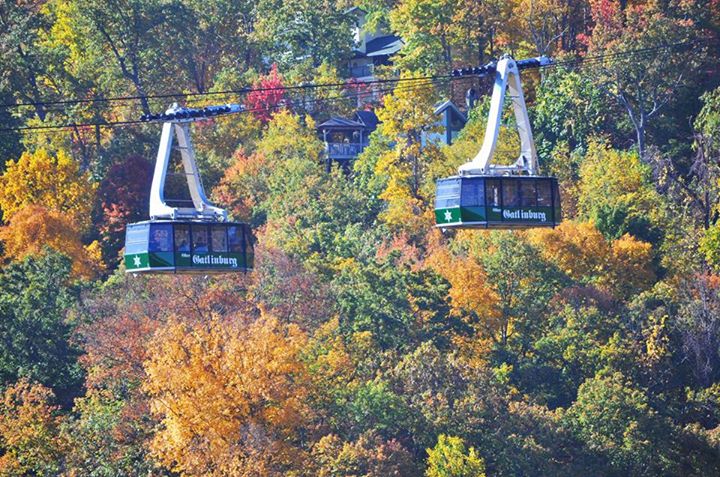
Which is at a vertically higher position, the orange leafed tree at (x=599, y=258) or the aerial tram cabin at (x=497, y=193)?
the aerial tram cabin at (x=497, y=193)

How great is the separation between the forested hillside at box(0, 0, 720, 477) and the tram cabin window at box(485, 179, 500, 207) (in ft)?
27.0

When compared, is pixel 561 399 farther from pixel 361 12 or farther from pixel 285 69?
pixel 361 12

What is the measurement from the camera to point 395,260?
2975 inches

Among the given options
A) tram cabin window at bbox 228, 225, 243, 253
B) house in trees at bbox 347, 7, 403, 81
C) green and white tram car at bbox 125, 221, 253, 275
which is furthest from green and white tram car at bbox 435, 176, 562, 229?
house in trees at bbox 347, 7, 403, 81

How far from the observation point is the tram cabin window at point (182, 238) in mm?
50938

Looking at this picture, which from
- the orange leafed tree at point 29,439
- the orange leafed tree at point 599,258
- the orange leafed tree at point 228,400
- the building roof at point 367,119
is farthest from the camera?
the building roof at point 367,119

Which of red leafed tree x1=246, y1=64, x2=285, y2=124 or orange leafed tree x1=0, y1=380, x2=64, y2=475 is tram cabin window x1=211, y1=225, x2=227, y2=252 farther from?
red leafed tree x1=246, y1=64, x2=285, y2=124

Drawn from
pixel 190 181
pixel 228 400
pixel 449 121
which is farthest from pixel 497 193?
pixel 449 121

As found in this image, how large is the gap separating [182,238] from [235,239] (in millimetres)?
1821

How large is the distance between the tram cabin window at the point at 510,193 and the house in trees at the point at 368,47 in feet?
200

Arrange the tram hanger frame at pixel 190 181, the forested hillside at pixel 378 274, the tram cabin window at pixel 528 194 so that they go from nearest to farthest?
the tram cabin window at pixel 528 194 < the tram hanger frame at pixel 190 181 < the forested hillside at pixel 378 274

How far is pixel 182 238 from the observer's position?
51.0 metres

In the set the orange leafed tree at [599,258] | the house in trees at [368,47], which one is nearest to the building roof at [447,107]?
the house in trees at [368,47]

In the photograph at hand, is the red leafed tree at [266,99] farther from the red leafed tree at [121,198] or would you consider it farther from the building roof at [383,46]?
the red leafed tree at [121,198]
